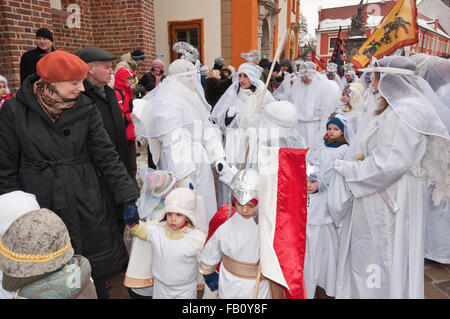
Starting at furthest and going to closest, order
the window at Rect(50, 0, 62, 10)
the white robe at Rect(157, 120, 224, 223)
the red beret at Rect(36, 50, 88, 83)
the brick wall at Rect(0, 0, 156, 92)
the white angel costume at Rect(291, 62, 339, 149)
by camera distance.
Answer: the brick wall at Rect(0, 0, 156, 92)
the window at Rect(50, 0, 62, 10)
the white angel costume at Rect(291, 62, 339, 149)
the white robe at Rect(157, 120, 224, 223)
the red beret at Rect(36, 50, 88, 83)

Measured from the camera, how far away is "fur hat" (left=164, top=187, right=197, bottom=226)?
7.85 ft

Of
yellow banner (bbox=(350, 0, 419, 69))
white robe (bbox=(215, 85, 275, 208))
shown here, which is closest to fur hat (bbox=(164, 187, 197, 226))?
white robe (bbox=(215, 85, 275, 208))

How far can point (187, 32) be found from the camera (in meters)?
11.2

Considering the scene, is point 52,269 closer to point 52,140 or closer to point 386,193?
point 52,140

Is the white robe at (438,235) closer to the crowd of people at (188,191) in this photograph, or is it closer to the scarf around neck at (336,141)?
the crowd of people at (188,191)

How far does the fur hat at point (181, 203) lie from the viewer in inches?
94.2

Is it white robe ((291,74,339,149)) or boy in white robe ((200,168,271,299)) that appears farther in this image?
white robe ((291,74,339,149))

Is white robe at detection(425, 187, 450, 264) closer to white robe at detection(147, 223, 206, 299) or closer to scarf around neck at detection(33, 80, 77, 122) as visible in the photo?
white robe at detection(147, 223, 206, 299)

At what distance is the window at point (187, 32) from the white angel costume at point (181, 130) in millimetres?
8219

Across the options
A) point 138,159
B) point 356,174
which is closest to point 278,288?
point 356,174

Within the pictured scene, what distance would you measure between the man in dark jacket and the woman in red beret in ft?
1.16

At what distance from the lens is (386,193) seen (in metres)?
2.54

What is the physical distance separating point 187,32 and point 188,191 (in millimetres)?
10130

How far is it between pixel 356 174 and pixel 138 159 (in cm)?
638
